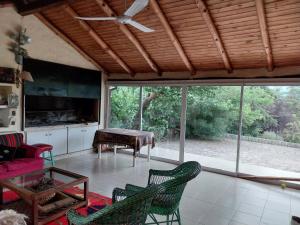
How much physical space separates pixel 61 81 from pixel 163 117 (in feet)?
9.14

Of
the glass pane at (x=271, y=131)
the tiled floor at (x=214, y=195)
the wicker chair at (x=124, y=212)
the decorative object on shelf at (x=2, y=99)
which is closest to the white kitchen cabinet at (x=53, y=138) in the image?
the tiled floor at (x=214, y=195)

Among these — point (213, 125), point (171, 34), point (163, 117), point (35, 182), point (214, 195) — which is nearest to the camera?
point (35, 182)

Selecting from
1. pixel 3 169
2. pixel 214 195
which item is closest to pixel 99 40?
pixel 3 169

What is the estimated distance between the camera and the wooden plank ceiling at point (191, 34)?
389cm

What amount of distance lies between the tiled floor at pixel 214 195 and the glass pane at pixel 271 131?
24.7 inches

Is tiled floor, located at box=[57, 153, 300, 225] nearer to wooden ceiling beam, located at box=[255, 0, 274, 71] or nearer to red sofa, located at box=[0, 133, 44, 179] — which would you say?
red sofa, located at box=[0, 133, 44, 179]

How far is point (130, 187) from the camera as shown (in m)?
2.82

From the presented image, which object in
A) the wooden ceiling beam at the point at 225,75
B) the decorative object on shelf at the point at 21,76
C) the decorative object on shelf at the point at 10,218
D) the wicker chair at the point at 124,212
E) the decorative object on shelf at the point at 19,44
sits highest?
the decorative object on shelf at the point at 19,44

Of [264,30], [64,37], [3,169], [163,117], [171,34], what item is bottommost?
[3,169]

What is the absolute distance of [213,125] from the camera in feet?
19.1

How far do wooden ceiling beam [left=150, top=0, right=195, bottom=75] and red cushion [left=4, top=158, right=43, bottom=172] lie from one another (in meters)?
3.46

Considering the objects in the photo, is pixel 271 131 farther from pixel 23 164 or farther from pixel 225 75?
pixel 23 164

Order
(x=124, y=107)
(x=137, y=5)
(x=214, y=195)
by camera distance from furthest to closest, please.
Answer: (x=124, y=107)
(x=214, y=195)
(x=137, y=5)

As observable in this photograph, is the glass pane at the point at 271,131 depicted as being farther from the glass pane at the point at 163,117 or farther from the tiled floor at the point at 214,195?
the glass pane at the point at 163,117
